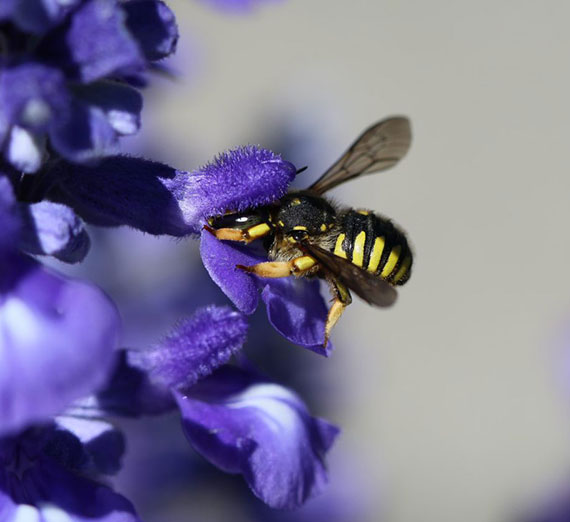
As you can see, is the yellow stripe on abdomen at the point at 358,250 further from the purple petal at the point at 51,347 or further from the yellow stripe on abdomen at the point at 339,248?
the purple petal at the point at 51,347

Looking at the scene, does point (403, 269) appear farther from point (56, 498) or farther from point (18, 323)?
point (18, 323)

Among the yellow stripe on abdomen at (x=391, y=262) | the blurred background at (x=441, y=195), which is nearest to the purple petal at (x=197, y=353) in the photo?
the yellow stripe on abdomen at (x=391, y=262)

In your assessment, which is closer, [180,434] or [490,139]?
[180,434]

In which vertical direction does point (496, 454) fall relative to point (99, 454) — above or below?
below

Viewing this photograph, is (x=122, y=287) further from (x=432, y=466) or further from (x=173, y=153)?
(x=432, y=466)

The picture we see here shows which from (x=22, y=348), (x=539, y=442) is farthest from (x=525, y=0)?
(x=22, y=348)

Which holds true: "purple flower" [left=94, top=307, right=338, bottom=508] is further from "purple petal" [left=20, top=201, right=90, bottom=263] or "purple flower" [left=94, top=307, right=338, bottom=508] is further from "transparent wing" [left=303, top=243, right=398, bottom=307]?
"purple petal" [left=20, top=201, right=90, bottom=263]
